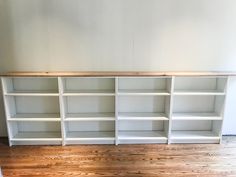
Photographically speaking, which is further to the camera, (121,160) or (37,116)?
(37,116)

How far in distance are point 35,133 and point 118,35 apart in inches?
73.2

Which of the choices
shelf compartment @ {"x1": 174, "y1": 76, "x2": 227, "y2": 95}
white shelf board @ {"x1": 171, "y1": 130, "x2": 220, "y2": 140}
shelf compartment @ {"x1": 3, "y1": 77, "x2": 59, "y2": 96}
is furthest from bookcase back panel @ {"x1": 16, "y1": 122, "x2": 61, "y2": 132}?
shelf compartment @ {"x1": 174, "y1": 76, "x2": 227, "y2": 95}

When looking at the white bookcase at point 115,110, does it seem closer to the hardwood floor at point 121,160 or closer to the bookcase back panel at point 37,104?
the bookcase back panel at point 37,104

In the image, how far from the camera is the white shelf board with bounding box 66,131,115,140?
3166 millimetres

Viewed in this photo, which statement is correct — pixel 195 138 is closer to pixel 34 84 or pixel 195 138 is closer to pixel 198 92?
pixel 198 92

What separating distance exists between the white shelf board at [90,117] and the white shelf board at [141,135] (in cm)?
33

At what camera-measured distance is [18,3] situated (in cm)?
296

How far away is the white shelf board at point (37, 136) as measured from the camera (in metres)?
3.13

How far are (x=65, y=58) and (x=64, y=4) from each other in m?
0.71

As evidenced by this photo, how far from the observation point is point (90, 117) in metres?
3.12

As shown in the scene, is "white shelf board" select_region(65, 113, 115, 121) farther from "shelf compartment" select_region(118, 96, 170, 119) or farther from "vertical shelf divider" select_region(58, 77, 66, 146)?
"shelf compartment" select_region(118, 96, 170, 119)

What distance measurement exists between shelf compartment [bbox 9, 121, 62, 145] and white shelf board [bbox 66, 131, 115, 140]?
17 cm

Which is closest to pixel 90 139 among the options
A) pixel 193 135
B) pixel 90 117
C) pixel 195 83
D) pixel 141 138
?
pixel 90 117

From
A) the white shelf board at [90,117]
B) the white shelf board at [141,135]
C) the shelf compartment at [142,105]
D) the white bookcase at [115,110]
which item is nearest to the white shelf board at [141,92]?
the white bookcase at [115,110]
